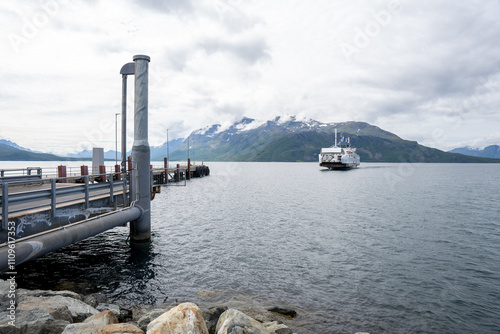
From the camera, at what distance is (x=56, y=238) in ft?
32.7

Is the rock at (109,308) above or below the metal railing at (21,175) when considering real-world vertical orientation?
below

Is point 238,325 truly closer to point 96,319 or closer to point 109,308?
point 96,319

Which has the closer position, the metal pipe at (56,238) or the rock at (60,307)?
the rock at (60,307)

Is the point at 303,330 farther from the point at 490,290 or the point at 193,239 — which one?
→ the point at 193,239

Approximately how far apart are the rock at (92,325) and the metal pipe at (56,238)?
282cm

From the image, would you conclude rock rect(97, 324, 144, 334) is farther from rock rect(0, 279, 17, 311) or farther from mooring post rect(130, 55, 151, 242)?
mooring post rect(130, 55, 151, 242)

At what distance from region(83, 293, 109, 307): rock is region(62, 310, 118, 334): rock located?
9.72 feet

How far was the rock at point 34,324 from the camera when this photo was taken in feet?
22.6

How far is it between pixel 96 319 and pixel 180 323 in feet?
9.23

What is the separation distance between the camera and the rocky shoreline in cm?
655

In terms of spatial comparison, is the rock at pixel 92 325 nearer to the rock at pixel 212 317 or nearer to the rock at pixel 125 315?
the rock at pixel 125 315

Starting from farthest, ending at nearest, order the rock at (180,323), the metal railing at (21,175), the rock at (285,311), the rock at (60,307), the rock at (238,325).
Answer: the metal railing at (21,175)
the rock at (285,311)
the rock at (60,307)
the rock at (238,325)
the rock at (180,323)

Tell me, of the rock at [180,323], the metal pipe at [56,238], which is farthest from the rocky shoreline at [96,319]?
the metal pipe at [56,238]

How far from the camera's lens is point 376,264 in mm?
16922
